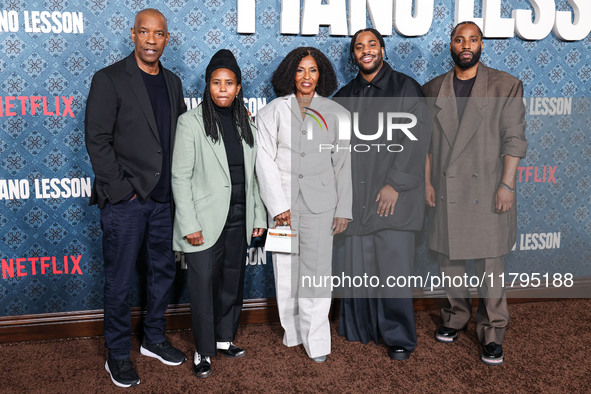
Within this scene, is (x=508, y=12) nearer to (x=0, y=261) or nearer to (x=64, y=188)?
(x=64, y=188)

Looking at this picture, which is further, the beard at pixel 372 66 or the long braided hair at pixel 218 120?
the beard at pixel 372 66

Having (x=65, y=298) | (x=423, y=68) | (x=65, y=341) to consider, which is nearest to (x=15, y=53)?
(x=65, y=298)

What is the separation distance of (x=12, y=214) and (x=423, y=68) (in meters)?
2.55

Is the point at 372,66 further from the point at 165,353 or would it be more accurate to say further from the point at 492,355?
the point at 165,353

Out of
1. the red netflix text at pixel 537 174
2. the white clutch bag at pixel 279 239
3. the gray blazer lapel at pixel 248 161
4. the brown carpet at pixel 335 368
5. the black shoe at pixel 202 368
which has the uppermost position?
the gray blazer lapel at pixel 248 161

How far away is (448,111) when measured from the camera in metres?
2.63

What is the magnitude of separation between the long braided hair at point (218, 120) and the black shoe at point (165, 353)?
114 centimetres

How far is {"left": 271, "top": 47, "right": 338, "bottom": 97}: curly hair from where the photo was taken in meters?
2.52

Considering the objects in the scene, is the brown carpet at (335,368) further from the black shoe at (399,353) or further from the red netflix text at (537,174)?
the red netflix text at (537,174)

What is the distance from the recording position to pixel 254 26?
112 inches

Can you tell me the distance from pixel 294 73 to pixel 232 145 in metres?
0.49

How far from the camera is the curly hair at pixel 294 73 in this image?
2.52 metres

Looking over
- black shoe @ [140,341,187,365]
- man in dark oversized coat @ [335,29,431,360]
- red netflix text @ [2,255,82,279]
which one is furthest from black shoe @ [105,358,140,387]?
man in dark oversized coat @ [335,29,431,360]

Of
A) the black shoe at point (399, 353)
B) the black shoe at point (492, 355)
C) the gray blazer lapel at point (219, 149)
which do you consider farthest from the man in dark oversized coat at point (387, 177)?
the gray blazer lapel at point (219, 149)
